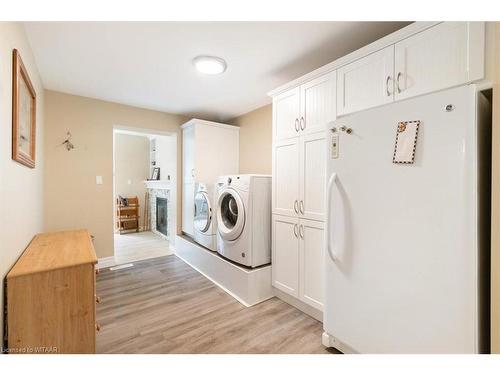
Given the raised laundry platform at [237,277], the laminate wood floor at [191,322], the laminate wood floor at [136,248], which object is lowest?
the laminate wood floor at [191,322]

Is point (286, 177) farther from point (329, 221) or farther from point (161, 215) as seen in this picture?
point (161, 215)

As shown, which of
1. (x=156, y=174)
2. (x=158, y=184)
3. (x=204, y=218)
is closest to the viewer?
(x=204, y=218)

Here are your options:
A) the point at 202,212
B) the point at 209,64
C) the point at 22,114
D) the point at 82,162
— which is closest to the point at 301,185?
the point at 209,64

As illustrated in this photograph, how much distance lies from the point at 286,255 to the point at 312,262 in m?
0.29

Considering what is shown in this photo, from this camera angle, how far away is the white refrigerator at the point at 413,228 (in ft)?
3.08

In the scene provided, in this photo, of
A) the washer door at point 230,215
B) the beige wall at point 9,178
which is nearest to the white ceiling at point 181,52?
the beige wall at point 9,178

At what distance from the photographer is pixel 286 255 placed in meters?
2.14

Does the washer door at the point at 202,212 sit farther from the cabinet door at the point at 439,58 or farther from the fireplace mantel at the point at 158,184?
the cabinet door at the point at 439,58

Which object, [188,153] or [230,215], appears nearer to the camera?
[230,215]

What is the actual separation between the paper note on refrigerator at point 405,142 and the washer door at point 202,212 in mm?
2251

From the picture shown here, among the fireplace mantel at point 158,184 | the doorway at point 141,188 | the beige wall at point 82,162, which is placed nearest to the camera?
the beige wall at point 82,162

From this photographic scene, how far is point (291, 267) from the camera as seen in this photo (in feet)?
6.86

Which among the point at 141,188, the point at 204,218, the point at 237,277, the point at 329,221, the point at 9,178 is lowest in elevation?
the point at 237,277
